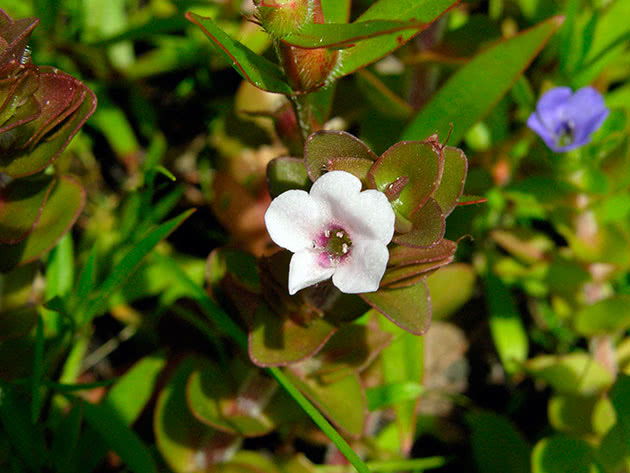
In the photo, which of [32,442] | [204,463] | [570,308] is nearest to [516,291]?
[570,308]

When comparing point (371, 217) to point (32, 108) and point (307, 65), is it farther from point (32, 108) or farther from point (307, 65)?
point (32, 108)

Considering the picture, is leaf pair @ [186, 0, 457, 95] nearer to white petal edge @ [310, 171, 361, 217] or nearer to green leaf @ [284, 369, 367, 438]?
white petal edge @ [310, 171, 361, 217]

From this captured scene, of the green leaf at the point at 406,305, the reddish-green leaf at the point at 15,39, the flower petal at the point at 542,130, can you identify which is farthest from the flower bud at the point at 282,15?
the flower petal at the point at 542,130

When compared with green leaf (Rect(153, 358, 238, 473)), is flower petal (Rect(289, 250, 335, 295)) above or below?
above

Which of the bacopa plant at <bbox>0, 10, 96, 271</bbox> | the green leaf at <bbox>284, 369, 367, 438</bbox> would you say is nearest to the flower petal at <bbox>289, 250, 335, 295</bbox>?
the green leaf at <bbox>284, 369, 367, 438</bbox>

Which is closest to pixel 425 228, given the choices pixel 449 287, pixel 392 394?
pixel 392 394

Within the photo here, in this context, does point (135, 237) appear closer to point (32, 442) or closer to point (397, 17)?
point (32, 442)
